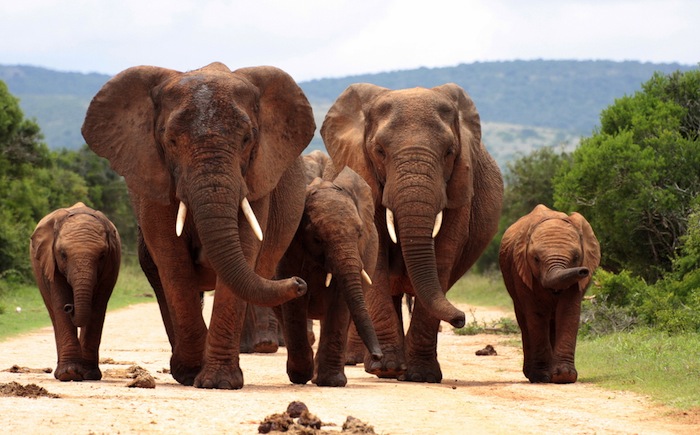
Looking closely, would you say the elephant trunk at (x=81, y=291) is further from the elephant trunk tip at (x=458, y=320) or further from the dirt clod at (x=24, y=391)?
the elephant trunk tip at (x=458, y=320)

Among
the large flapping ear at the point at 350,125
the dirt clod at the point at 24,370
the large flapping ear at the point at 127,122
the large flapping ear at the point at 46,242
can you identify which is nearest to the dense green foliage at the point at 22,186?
the dirt clod at the point at 24,370

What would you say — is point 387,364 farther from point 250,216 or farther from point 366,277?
point 250,216

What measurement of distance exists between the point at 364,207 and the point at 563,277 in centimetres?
197

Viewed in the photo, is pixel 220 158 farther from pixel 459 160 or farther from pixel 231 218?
pixel 459 160

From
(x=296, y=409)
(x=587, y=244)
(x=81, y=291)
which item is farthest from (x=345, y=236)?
(x=587, y=244)

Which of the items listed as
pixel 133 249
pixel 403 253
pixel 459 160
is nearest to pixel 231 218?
pixel 403 253

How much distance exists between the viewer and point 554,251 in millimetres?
12422

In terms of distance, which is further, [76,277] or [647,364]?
[647,364]

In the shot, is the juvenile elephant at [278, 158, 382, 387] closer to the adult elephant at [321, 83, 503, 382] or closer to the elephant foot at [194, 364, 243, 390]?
the adult elephant at [321, 83, 503, 382]

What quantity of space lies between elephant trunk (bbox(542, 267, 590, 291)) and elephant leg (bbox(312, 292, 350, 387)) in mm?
2199

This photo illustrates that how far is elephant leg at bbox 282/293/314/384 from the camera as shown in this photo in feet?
35.7

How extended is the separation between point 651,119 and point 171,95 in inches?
483

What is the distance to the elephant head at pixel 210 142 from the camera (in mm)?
9539

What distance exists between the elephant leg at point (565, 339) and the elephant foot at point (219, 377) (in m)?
3.31
